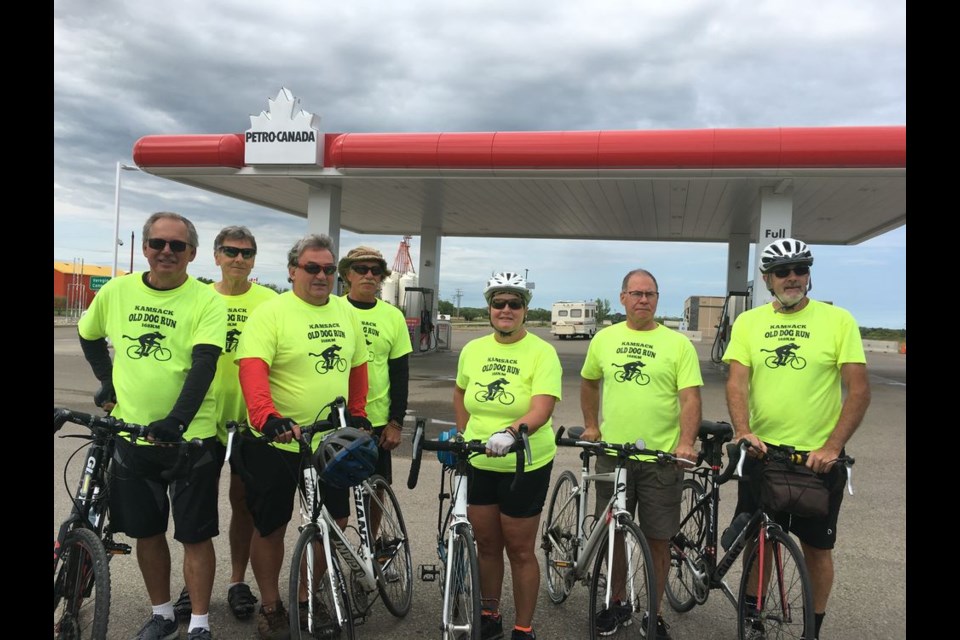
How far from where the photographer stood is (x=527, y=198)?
15500mm

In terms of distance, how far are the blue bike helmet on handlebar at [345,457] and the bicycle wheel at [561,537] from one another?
140cm

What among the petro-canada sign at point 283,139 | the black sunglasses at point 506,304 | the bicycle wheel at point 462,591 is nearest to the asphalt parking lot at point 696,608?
the bicycle wheel at point 462,591

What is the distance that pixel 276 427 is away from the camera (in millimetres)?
2715

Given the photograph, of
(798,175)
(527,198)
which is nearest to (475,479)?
(798,175)

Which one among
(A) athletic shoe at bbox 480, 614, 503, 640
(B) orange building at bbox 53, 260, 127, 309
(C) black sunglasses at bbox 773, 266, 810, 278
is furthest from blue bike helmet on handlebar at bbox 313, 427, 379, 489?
(B) orange building at bbox 53, 260, 127, 309

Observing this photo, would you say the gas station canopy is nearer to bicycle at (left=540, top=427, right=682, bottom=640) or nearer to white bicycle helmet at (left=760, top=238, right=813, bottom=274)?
white bicycle helmet at (left=760, top=238, right=813, bottom=274)

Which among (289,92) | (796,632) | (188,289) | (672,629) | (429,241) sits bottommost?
(672,629)

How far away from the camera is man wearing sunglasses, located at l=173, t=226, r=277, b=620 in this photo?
3.44 meters

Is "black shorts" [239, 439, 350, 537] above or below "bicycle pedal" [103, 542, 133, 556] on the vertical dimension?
above

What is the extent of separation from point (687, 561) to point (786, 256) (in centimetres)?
177

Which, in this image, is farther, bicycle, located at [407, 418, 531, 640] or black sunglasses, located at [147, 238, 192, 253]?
Answer: black sunglasses, located at [147, 238, 192, 253]

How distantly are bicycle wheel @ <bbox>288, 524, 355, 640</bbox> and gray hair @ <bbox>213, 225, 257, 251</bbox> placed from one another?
1.73m
